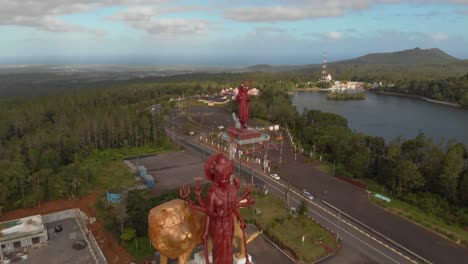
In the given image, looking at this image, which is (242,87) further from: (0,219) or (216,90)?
(216,90)

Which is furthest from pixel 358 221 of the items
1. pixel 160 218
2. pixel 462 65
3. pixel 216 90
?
pixel 462 65

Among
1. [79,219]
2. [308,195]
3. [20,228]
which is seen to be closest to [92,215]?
[79,219]

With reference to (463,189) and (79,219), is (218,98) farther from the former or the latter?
(463,189)

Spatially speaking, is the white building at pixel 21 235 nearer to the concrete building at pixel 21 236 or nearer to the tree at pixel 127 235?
the concrete building at pixel 21 236

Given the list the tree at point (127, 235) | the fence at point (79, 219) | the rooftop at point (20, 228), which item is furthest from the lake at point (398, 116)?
the rooftop at point (20, 228)

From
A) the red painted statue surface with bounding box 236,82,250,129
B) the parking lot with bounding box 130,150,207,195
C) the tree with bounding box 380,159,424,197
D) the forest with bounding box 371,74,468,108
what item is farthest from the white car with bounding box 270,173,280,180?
the forest with bounding box 371,74,468,108

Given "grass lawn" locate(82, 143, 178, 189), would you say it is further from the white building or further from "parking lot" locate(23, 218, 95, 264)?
the white building
